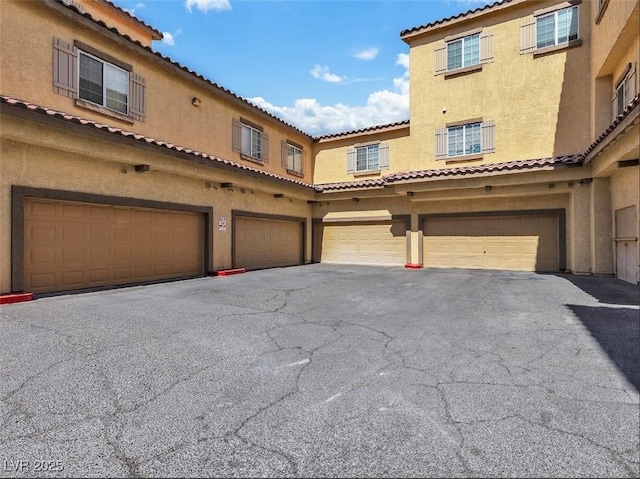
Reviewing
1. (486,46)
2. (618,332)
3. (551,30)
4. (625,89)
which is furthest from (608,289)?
(486,46)

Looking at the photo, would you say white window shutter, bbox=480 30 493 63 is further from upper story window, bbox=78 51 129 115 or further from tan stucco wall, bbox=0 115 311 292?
upper story window, bbox=78 51 129 115

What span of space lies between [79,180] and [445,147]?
44.0 ft

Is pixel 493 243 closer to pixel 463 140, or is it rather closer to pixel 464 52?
pixel 463 140

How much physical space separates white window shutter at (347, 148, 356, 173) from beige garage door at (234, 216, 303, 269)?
12.9 ft

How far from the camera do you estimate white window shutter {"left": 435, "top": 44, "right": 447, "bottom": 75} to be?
14.9 meters

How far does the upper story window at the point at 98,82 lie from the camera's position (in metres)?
8.90

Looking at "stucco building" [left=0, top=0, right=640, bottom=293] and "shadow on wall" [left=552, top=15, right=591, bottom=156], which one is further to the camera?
"shadow on wall" [left=552, top=15, right=591, bottom=156]

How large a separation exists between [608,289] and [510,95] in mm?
8479

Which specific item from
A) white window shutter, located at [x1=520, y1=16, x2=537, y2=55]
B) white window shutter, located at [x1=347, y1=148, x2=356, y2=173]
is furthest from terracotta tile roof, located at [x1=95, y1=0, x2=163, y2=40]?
white window shutter, located at [x1=520, y1=16, x2=537, y2=55]

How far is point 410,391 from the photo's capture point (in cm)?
333

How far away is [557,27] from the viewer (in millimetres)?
12922

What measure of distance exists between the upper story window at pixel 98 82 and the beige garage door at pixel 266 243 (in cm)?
536

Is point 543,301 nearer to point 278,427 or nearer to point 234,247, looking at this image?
point 278,427
